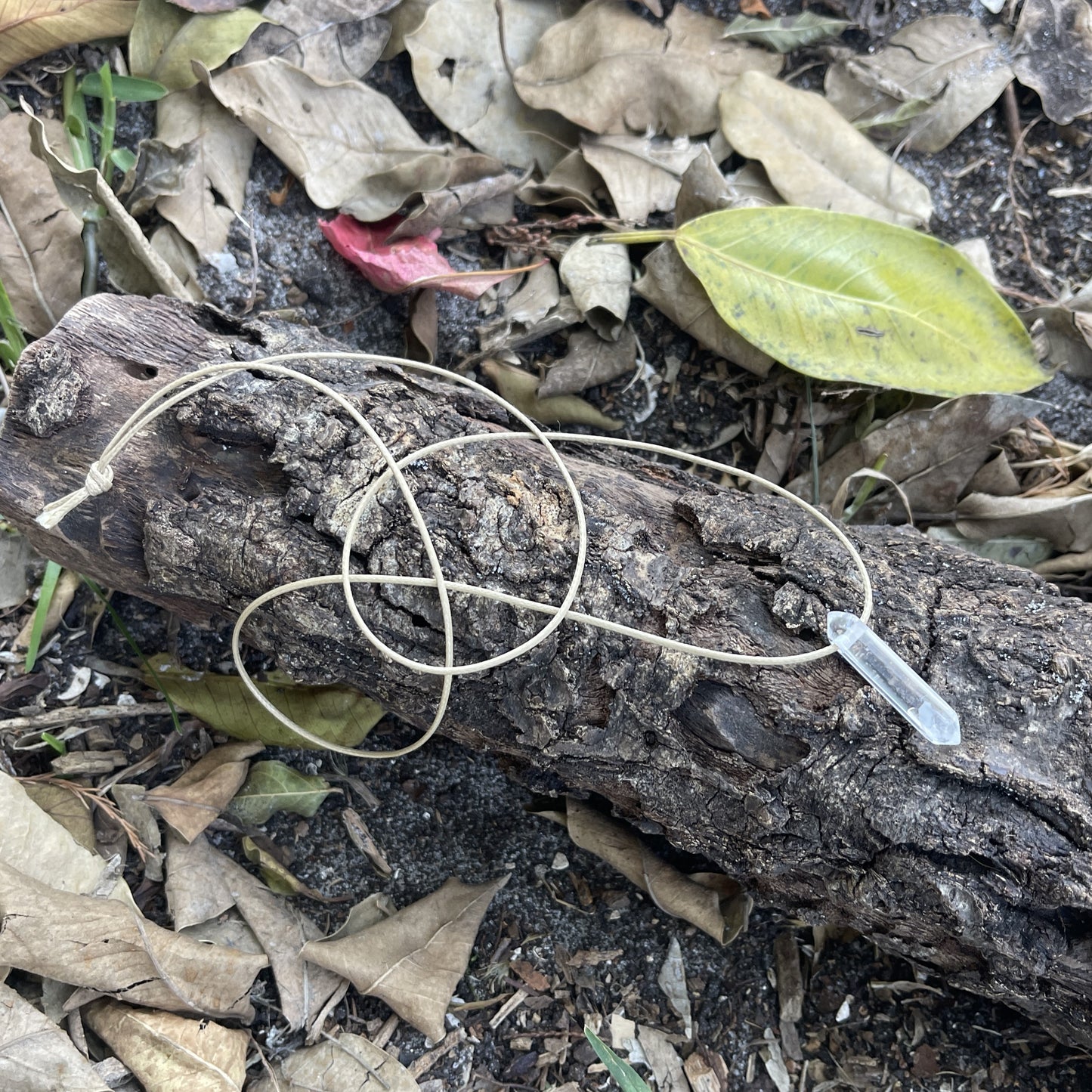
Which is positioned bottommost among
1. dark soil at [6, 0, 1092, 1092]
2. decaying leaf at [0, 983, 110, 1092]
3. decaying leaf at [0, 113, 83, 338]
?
dark soil at [6, 0, 1092, 1092]

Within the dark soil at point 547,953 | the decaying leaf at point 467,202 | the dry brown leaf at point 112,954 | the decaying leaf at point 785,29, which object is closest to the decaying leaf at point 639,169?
the decaying leaf at point 467,202

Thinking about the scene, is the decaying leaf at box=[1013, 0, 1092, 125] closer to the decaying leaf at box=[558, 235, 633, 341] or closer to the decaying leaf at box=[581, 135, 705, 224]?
the decaying leaf at box=[581, 135, 705, 224]

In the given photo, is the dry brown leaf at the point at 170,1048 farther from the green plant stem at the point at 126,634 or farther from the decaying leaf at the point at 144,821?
the green plant stem at the point at 126,634

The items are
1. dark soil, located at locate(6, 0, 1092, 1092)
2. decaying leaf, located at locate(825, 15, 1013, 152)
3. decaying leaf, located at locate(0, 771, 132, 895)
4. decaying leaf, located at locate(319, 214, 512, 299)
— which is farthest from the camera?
decaying leaf, located at locate(825, 15, 1013, 152)

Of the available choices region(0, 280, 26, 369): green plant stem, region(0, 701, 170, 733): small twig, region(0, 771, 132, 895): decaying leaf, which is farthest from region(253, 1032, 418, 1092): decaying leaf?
region(0, 280, 26, 369): green plant stem

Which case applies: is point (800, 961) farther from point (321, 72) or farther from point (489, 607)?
point (321, 72)

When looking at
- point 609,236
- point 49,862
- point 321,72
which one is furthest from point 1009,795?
point 321,72

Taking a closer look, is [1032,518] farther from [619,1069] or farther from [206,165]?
[206,165]

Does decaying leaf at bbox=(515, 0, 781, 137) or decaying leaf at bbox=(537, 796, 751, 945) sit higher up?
decaying leaf at bbox=(515, 0, 781, 137)
